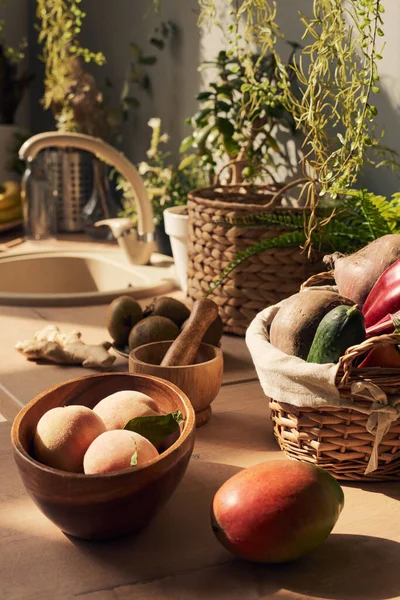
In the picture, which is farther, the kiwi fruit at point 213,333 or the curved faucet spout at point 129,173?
the curved faucet spout at point 129,173

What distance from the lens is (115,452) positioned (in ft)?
2.66

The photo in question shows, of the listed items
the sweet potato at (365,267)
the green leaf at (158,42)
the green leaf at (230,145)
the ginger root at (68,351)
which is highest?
the green leaf at (158,42)

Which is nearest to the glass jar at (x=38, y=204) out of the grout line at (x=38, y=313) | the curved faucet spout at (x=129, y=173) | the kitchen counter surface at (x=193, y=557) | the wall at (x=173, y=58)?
the curved faucet spout at (x=129, y=173)

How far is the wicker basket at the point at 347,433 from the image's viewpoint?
919mm

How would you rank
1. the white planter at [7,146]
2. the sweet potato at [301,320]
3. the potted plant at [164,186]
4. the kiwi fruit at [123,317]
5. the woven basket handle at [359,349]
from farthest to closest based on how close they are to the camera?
the white planter at [7,146], the potted plant at [164,186], the kiwi fruit at [123,317], the sweet potato at [301,320], the woven basket handle at [359,349]

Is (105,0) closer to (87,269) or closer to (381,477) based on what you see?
(87,269)

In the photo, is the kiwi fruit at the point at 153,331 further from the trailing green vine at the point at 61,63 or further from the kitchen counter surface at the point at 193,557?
the trailing green vine at the point at 61,63

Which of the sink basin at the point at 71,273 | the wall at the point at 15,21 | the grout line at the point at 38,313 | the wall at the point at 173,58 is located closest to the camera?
the wall at the point at 173,58

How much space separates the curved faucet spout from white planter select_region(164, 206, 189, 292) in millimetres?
195

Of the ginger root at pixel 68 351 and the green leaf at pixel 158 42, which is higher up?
the green leaf at pixel 158 42

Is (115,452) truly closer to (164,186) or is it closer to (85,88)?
(164,186)

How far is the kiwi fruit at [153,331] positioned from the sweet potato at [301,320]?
0.33 metres

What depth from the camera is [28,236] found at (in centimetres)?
238

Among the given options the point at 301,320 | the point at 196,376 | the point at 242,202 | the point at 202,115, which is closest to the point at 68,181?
the point at 202,115
